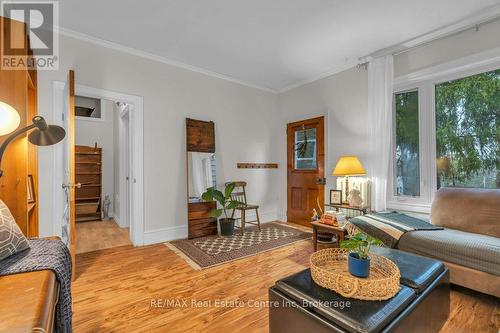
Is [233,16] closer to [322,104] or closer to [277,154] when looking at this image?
[322,104]

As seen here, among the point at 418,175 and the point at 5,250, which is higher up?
the point at 418,175

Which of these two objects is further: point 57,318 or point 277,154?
point 277,154

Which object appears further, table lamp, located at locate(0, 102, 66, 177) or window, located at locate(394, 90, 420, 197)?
window, located at locate(394, 90, 420, 197)

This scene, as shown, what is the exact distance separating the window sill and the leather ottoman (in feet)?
5.76

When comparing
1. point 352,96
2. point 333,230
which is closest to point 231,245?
point 333,230

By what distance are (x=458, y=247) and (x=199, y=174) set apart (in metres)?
3.18

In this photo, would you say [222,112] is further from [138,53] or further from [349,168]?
[349,168]

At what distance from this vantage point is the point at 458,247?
6.57ft

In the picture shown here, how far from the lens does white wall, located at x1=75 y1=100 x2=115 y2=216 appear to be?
5188 millimetres

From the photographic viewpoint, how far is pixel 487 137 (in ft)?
8.73

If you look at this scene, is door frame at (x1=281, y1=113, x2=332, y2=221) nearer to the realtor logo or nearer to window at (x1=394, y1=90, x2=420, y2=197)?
window at (x1=394, y1=90, x2=420, y2=197)

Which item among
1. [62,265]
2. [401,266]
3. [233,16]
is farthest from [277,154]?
[62,265]

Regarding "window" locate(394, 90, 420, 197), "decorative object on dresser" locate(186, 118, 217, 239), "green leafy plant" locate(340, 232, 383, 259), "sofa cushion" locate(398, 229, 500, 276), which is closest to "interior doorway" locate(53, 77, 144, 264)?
"decorative object on dresser" locate(186, 118, 217, 239)

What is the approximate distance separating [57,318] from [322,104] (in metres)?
4.10
